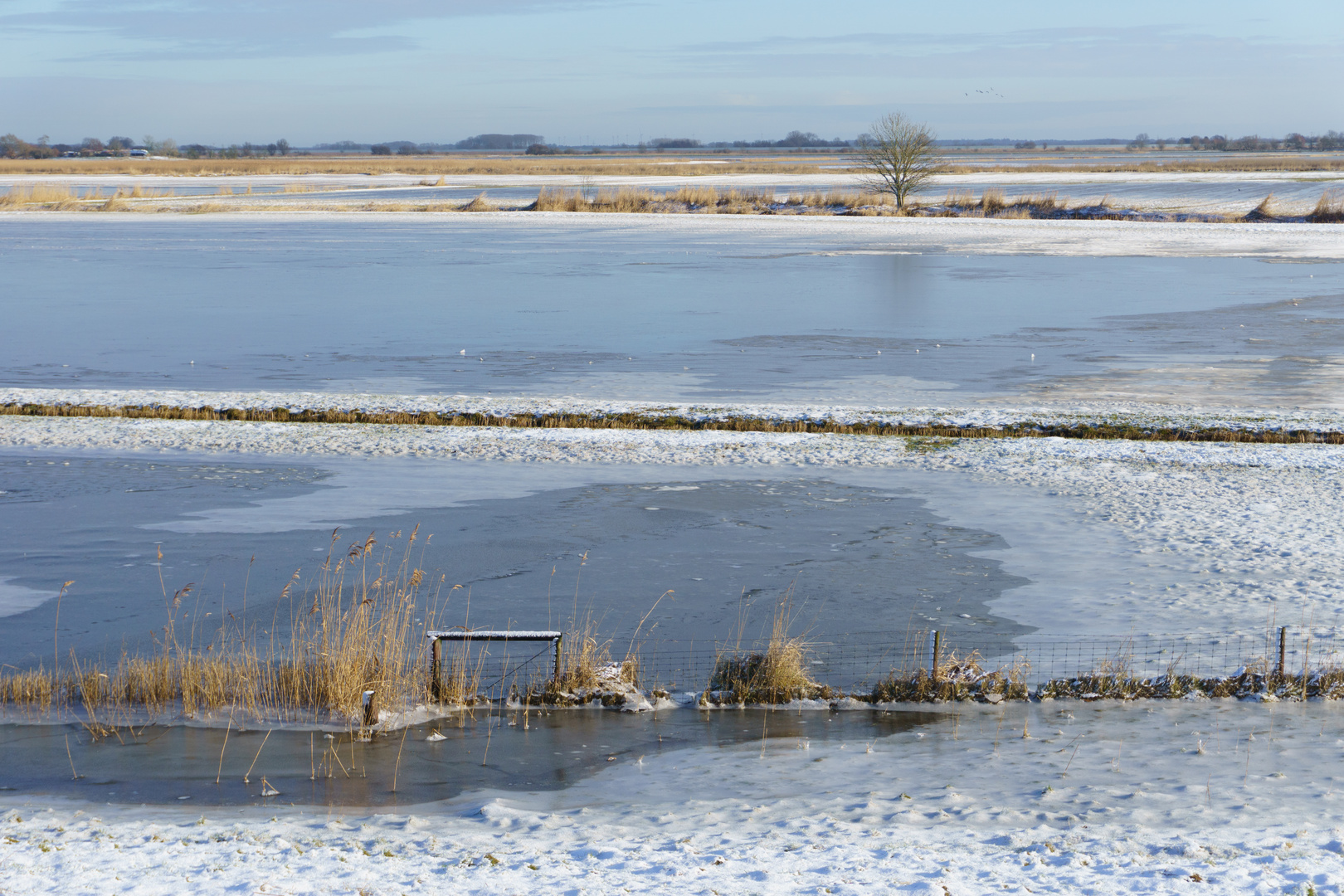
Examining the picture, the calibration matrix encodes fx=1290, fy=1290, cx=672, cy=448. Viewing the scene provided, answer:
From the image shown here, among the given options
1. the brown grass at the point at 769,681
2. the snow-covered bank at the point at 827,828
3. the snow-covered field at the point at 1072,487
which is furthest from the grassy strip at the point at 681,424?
the snow-covered bank at the point at 827,828

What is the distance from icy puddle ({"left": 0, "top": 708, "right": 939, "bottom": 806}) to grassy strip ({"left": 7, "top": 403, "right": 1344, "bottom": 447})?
655 cm

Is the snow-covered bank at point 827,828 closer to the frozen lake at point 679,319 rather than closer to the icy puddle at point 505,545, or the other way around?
the icy puddle at point 505,545

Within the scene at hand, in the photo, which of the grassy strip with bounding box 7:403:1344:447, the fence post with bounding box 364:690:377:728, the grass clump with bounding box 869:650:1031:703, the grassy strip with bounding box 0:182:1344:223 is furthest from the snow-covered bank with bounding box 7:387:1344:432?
the grassy strip with bounding box 0:182:1344:223

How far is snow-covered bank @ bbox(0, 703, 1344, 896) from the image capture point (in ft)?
14.8

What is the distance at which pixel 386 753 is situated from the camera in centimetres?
588

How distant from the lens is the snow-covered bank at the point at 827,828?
4.50 meters

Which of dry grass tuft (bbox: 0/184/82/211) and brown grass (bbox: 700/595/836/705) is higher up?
dry grass tuft (bbox: 0/184/82/211)

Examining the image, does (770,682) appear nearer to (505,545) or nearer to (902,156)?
(505,545)

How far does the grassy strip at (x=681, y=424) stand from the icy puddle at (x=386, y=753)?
21.5 feet

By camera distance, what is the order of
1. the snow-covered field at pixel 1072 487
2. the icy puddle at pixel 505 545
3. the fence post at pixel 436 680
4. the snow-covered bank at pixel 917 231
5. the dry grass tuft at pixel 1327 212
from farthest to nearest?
the dry grass tuft at pixel 1327 212 → the snow-covered bank at pixel 917 231 → the snow-covered field at pixel 1072 487 → the icy puddle at pixel 505 545 → the fence post at pixel 436 680

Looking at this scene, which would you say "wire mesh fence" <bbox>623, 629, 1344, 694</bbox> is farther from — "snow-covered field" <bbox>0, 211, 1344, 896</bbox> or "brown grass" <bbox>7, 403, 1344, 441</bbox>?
"brown grass" <bbox>7, 403, 1344, 441</bbox>

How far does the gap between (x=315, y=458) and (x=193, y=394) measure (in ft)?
11.2

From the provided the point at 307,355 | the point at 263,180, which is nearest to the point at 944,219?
the point at 307,355

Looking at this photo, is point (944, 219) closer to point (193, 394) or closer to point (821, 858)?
point (193, 394)
